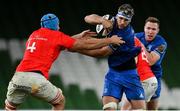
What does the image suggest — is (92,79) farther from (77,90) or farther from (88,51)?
(88,51)

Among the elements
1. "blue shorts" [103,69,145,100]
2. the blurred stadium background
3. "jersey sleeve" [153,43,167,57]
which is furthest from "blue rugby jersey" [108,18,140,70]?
the blurred stadium background

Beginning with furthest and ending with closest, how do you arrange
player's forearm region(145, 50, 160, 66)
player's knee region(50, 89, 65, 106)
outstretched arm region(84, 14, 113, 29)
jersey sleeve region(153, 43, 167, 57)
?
jersey sleeve region(153, 43, 167, 57) → player's forearm region(145, 50, 160, 66) → player's knee region(50, 89, 65, 106) → outstretched arm region(84, 14, 113, 29)

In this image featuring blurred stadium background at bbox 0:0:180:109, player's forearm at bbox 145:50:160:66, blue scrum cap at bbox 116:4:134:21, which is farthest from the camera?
blurred stadium background at bbox 0:0:180:109

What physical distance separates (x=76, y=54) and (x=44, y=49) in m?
9.67

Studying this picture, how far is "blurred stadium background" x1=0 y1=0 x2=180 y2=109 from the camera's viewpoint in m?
17.5

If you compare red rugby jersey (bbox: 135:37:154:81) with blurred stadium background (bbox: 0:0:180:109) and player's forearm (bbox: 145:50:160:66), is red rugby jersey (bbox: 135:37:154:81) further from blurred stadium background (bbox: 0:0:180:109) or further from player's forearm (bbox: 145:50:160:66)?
blurred stadium background (bbox: 0:0:180:109)

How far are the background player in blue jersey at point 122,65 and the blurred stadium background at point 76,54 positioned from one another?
7.26 meters

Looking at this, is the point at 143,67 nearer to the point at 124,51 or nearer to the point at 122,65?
the point at 122,65

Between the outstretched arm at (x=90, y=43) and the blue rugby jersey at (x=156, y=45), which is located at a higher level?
the outstretched arm at (x=90, y=43)

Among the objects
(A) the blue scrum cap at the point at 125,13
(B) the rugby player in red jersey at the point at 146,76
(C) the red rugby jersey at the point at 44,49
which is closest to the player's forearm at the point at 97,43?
(C) the red rugby jersey at the point at 44,49

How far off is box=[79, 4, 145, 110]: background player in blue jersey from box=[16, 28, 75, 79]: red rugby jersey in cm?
33

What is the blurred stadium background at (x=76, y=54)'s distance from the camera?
57.4ft

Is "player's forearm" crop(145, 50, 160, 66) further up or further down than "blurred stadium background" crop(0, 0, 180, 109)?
further up

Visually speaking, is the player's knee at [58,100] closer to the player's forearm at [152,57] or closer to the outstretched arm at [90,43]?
the outstretched arm at [90,43]
